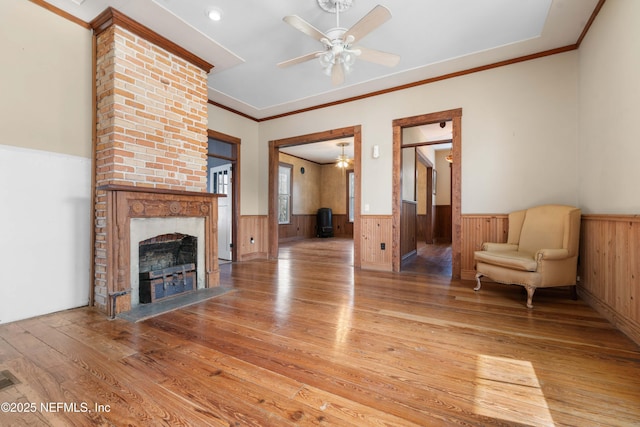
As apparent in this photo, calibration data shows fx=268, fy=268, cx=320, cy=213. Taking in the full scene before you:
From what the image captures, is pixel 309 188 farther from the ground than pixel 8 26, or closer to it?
closer to it

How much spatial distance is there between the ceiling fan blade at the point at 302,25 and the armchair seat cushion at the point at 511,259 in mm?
2821

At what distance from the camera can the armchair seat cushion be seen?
2631 mm

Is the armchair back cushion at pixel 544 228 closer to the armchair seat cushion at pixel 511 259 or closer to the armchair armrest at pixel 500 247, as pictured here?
the armchair armrest at pixel 500 247

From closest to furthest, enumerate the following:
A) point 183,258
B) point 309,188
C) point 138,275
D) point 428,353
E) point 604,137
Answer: point 428,353 < point 604,137 < point 138,275 < point 183,258 < point 309,188

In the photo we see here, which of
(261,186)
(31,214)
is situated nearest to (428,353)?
(31,214)

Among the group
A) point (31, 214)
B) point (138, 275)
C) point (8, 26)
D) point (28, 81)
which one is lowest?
point (138, 275)

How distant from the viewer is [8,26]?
2246 mm

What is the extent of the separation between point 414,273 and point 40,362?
3982mm

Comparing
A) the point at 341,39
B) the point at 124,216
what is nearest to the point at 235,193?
the point at 124,216

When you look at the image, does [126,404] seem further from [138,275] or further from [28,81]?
[28,81]

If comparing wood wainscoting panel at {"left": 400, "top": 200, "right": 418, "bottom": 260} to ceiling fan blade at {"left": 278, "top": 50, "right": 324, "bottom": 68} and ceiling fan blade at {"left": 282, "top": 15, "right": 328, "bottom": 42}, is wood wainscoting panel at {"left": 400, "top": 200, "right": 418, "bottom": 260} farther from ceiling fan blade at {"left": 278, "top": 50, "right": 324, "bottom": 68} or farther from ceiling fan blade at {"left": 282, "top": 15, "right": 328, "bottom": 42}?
ceiling fan blade at {"left": 282, "top": 15, "right": 328, "bottom": 42}

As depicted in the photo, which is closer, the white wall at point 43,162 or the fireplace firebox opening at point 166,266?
the white wall at point 43,162

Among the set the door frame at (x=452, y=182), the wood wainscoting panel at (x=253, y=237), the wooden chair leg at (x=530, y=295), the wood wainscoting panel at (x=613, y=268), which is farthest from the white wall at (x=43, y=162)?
the wood wainscoting panel at (x=613, y=268)

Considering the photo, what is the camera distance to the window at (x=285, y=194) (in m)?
9.00
